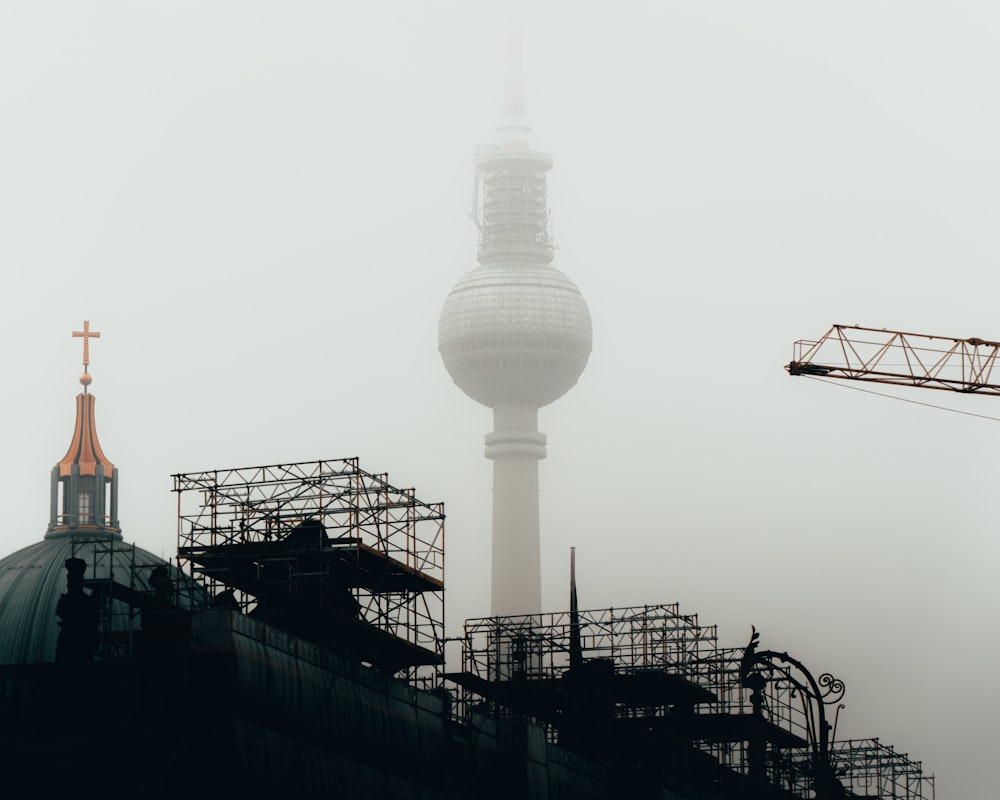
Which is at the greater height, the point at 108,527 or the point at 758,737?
the point at 108,527

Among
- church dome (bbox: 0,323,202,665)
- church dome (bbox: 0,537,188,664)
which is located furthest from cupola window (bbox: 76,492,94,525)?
church dome (bbox: 0,537,188,664)

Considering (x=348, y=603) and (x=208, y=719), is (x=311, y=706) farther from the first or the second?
(x=348, y=603)

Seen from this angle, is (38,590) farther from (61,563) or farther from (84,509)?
(84,509)

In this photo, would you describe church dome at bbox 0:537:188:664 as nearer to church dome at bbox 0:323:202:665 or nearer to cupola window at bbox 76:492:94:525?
church dome at bbox 0:323:202:665

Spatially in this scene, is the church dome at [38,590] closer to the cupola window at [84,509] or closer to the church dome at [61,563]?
the church dome at [61,563]

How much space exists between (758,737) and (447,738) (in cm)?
1722

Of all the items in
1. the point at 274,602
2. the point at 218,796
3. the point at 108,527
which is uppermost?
the point at 108,527

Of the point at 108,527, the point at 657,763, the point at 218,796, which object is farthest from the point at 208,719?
the point at 108,527

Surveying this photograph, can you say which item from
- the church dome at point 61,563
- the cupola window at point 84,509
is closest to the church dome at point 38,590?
the church dome at point 61,563

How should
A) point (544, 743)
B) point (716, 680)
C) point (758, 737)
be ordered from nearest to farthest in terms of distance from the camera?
point (758, 737)
point (544, 743)
point (716, 680)

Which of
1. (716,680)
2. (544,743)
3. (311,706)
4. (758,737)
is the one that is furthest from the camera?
(716,680)

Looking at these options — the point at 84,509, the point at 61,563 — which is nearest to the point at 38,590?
the point at 61,563

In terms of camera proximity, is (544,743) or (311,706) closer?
(311,706)

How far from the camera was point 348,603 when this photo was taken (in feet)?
466
